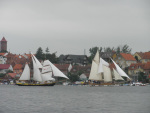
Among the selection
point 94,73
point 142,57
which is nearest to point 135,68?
point 142,57

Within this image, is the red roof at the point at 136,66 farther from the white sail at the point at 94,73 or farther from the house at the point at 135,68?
the white sail at the point at 94,73

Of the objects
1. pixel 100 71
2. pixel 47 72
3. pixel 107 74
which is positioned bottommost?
pixel 107 74

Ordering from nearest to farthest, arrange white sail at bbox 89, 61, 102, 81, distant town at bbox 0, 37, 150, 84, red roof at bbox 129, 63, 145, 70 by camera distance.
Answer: white sail at bbox 89, 61, 102, 81
distant town at bbox 0, 37, 150, 84
red roof at bbox 129, 63, 145, 70

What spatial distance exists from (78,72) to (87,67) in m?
10.9

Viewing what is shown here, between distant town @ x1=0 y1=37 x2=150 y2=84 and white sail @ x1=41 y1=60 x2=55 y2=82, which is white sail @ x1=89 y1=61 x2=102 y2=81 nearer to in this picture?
white sail @ x1=41 y1=60 x2=55 y2=82

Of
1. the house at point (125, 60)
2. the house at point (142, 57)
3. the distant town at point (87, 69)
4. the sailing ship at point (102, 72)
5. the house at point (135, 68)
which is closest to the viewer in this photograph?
the sailing ship at point (102, 72)

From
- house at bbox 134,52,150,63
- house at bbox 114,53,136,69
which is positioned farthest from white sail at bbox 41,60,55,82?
house at bbox 134,52,150,63

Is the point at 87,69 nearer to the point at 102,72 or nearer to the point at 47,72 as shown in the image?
the point at 102,72

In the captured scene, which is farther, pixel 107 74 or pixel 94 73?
pixel 94 73

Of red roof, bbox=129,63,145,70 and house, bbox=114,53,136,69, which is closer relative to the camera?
red roof, bbox=129,63,145,70

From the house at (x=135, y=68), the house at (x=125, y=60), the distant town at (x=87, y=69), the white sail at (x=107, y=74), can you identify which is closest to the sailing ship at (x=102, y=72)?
the white sail at (x=107, y=74)

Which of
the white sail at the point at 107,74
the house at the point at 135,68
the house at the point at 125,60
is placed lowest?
the white sail at the point at 107,74

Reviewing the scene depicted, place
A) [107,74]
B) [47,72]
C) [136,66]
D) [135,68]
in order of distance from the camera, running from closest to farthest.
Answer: [47,72]
[107,74]
[136,66]
[135,68]

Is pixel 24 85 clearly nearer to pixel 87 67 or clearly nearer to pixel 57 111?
pixel 87 67
